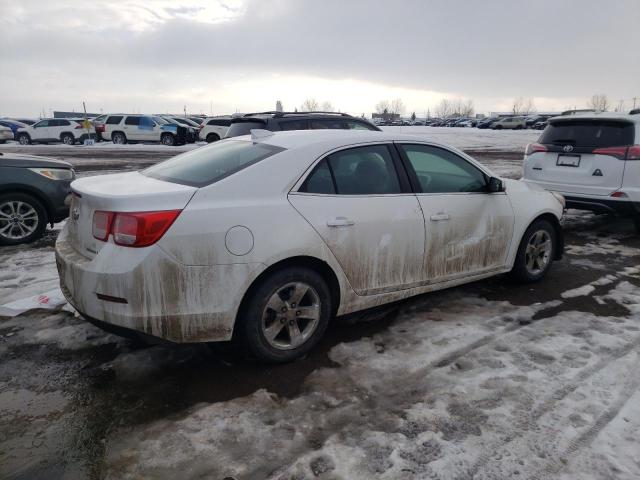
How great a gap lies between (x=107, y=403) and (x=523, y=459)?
2320mm

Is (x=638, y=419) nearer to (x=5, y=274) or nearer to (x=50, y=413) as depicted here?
(x=50, y=413)

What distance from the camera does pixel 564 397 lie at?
9.50 feet

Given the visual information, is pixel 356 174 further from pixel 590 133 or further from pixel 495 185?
pixel 590 133

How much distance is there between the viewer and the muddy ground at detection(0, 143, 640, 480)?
2.37 meters

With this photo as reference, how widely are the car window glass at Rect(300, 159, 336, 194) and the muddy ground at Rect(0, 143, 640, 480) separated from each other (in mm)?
1170

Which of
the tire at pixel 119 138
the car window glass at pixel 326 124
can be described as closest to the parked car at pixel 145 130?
the tire at pixel 119 138

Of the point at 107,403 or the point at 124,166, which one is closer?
the point at 107,403

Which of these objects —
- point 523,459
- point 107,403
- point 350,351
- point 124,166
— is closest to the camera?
point 523,459

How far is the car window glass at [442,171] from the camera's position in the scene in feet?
12.8

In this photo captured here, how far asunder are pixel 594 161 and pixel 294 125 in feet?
14.8

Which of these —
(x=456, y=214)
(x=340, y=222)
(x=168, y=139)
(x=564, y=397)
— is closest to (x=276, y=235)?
(x=340, y=222)

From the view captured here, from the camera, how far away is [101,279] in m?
2.82

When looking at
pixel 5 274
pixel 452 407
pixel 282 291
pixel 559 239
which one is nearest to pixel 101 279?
pixel 282 291

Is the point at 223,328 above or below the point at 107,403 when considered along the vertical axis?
above
